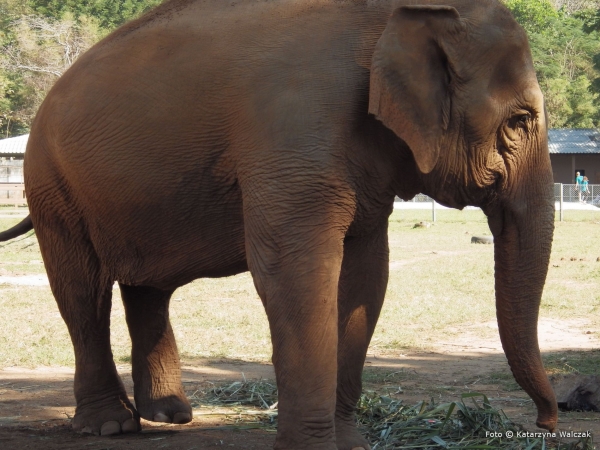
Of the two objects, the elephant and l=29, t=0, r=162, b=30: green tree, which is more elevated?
l=29, t=0, r=162, b=30: green tree

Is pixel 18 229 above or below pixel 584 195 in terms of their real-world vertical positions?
above

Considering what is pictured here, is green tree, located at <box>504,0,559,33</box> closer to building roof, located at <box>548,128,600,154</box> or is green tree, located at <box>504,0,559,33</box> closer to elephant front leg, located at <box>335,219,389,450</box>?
building roof, located at <box>548,128,600,154</box>

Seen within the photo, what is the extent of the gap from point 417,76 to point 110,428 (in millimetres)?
2597

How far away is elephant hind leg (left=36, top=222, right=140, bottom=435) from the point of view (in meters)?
5.22

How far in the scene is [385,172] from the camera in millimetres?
4230

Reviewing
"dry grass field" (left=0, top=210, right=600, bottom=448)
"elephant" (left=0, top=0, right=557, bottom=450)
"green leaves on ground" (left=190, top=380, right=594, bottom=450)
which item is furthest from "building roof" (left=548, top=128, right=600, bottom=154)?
"elephant" (left=0, top=0, right=557, bottom=450)

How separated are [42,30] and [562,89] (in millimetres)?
29283

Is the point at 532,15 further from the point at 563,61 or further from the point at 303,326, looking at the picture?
the point at 303,326

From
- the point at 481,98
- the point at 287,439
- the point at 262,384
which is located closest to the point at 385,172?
the point at 481,98

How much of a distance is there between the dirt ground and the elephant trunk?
1150 millimetres

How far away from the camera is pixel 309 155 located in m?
4.01

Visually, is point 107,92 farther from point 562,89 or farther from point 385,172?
point 562,89

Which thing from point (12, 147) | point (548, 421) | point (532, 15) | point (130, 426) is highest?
point (532, 15)

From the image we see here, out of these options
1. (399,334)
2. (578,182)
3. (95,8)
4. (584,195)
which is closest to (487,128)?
(399,334)
